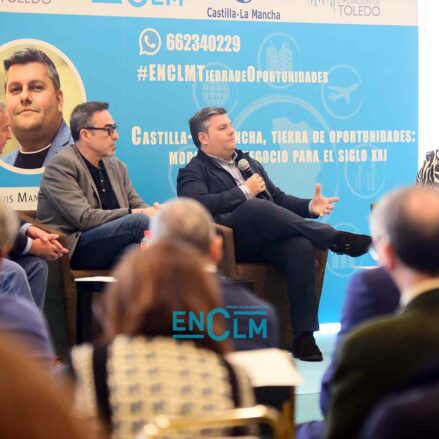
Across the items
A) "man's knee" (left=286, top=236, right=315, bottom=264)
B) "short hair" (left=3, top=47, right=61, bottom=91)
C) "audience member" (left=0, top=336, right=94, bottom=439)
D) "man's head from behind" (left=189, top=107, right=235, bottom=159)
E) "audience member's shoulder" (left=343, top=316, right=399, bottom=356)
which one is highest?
"short hair" (left=3, top=47, right=61, bottom=91)

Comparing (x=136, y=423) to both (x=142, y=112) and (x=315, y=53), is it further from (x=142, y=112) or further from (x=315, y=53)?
(x=315, y=53)

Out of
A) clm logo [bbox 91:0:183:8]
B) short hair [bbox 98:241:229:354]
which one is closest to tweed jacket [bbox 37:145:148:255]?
clm logo [bbox 91:0:183:8]

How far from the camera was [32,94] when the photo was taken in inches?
232

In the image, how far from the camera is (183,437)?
5.11 ft

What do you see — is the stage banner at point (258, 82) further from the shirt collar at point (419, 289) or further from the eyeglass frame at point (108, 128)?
the shirt collar at point (419, 289)

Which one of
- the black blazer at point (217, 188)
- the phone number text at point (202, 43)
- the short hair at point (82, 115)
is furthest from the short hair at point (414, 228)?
the phone number text at point (202, 43)

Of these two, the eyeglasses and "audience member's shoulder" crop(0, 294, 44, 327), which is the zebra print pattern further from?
"audience member's shoulder" crop(0, 294, 44, 327)

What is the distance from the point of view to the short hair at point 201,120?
590cm

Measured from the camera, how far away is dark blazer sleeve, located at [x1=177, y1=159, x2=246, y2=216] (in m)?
5.45

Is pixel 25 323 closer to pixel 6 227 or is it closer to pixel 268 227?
pixel 6 227

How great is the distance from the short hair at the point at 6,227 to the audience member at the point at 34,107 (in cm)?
297

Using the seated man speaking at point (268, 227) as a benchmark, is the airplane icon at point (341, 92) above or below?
above

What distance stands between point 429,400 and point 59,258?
398 cm

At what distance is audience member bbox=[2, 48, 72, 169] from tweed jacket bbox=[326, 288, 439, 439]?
4.69 metres
